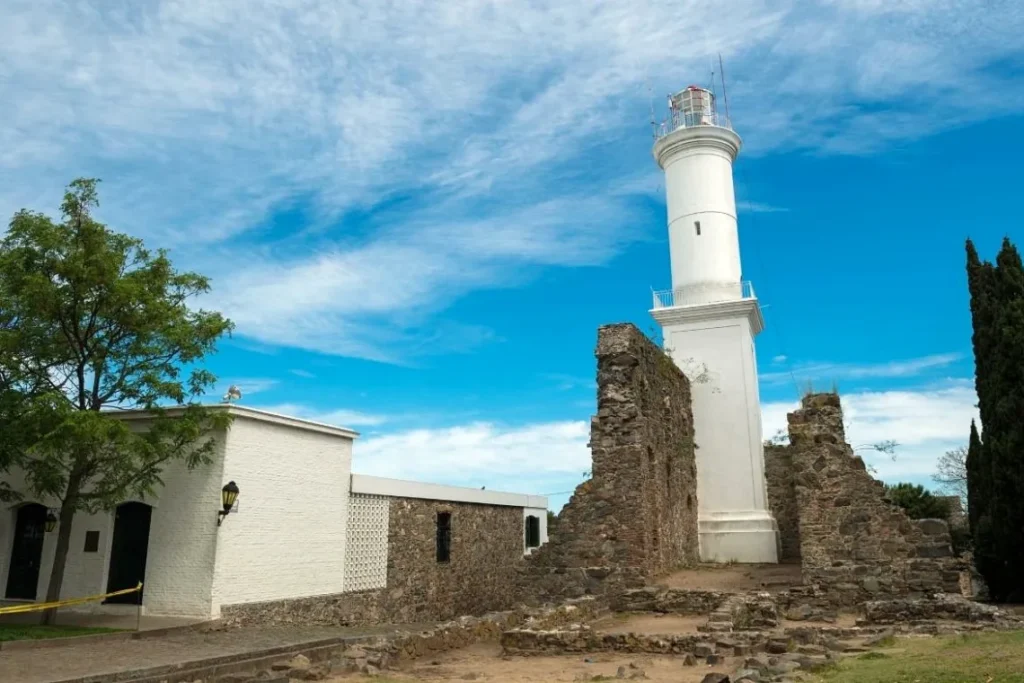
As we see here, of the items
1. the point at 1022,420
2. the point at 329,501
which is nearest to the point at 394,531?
the point at 329,501

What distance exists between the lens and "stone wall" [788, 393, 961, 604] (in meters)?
13.5

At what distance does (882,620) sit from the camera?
11.3 metres

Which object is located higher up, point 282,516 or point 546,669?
point 282,516

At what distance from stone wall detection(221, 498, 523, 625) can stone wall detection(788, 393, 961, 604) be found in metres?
5.57

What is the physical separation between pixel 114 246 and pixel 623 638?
9.13 m

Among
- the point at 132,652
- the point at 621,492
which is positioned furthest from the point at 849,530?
the point at 132,652

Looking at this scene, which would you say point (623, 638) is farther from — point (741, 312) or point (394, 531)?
point (741, 312)

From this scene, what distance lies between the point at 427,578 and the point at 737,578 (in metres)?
6.37

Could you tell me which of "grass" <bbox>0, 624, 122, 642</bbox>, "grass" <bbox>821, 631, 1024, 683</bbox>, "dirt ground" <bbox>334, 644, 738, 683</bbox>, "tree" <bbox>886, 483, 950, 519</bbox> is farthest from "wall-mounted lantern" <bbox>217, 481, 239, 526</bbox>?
"tree" <bbox>886, 483, 950, 519</bbox>

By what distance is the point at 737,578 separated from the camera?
15.4m

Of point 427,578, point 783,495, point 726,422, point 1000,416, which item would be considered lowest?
point 427,578

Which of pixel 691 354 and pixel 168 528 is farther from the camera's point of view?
pixel 691 354

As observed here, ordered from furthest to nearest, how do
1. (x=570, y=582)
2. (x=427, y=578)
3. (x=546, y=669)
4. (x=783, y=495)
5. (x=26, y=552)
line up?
(x=783, y=495)
(x=427, y=578)
(x=570, y=582)
(x=26, y=552)
(x=546, y=669)

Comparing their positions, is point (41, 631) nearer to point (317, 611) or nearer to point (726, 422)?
point (317, 611)
